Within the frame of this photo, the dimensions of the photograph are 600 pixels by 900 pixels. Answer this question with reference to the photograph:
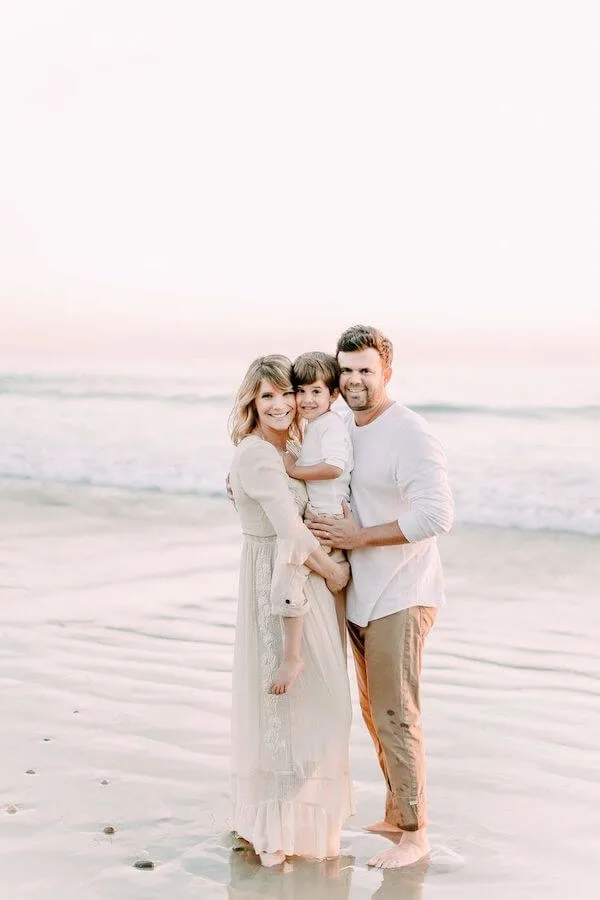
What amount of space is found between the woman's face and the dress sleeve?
13 cm

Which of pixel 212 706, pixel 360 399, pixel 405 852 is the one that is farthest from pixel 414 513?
pixel 212 706

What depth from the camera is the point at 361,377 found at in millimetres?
3984

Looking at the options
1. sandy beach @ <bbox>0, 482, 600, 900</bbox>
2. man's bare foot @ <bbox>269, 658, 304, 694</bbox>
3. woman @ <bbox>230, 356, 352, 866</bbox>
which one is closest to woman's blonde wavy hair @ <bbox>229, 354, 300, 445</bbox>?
woman @ <bbox>230, 356, 352, 866</bbox>

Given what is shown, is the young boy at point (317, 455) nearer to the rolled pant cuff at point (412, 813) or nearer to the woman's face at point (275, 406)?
the woman's face at point (275, 406)

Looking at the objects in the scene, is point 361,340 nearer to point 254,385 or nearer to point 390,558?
point 254,385

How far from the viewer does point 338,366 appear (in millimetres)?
4035

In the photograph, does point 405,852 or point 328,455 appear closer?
point 328,455

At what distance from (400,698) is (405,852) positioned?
55cm

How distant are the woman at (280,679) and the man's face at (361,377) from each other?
0.21 meters

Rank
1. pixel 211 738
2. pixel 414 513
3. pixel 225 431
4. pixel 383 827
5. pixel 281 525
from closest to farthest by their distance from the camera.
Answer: pixel 281 525, pixel 414 513, pixel 383 827, pixel 211 738, pixel 225 431

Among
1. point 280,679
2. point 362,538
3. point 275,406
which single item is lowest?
point 280,679

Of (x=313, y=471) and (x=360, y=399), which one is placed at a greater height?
(x=360, y=399)

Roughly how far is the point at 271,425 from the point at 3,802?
6.07ft

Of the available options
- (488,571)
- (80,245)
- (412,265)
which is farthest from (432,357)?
(488,571)
